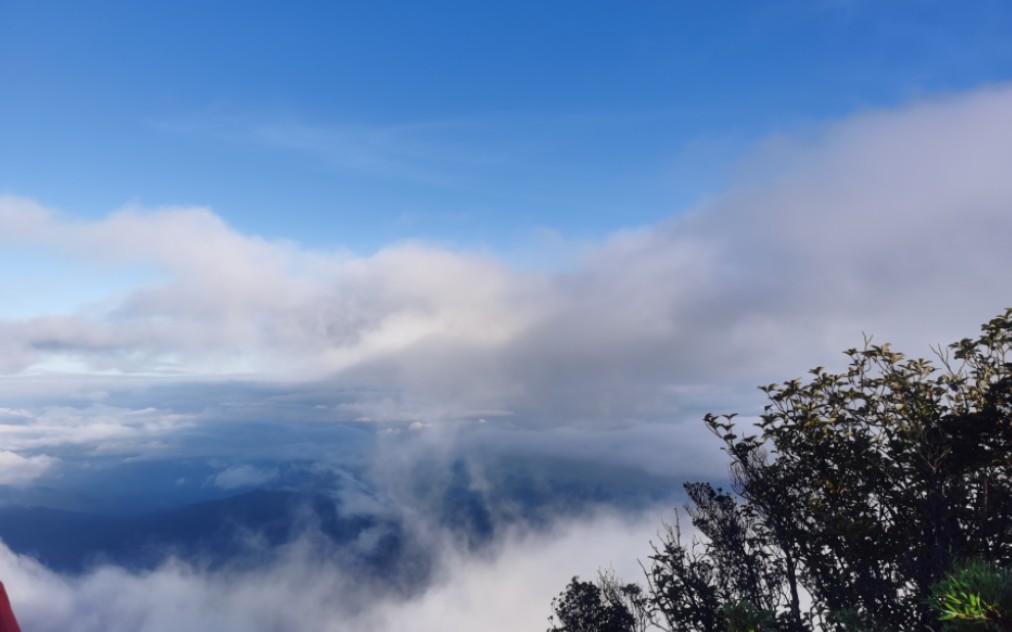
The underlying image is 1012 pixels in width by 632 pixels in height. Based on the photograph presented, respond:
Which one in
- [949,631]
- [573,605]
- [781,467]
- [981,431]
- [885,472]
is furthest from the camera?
[573,605]

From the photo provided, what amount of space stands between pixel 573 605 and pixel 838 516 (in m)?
27.1

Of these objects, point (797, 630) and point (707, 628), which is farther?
point (707, 628)

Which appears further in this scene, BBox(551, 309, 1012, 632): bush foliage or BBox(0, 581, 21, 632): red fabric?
BBox(551, 309, 1012, 632): bush foliage

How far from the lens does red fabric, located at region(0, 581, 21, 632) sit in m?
3.89

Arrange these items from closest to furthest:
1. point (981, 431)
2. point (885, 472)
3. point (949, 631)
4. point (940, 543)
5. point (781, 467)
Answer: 1. point (949, 631)
2. point (940, 543)
3. point (981, 431)
4. point (885, 472)
5. point (781, 467)

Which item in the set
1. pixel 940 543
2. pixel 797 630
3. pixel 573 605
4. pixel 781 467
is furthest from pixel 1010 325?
pixel 573 605

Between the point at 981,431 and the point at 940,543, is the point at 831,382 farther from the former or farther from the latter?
the point at 940,543

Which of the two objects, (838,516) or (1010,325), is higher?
(1010,325)

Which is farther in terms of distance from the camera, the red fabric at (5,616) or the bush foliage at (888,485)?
the bush foliage at (888,485)

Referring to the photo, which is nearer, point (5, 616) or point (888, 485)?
point (5, 616)

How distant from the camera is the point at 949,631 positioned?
28.0ft

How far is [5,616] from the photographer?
13.0ft

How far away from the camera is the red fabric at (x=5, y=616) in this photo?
3895 millimetres

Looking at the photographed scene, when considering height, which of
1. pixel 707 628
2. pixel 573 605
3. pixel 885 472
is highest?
pixel 885 472
